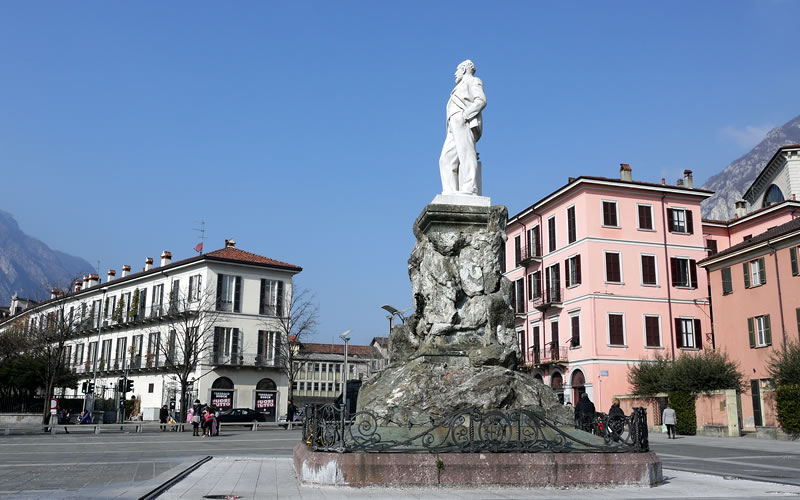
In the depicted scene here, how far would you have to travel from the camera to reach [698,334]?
43.9m

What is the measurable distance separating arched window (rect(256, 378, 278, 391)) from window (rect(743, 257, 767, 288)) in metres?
35.3

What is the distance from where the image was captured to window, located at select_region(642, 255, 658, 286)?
43.9m

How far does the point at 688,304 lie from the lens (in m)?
44.2

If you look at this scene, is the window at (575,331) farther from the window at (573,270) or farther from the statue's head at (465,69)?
the statue's head at (465,69)

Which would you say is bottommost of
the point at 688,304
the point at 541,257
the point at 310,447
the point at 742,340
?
the point at 310,447

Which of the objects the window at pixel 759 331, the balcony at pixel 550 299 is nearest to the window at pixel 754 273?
the window at pixel 759 331

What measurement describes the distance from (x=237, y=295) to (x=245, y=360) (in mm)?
5310

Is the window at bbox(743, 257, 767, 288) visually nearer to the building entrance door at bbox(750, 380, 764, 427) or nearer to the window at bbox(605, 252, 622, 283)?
the building entrance door at bbox(750, 380, 764, 427)

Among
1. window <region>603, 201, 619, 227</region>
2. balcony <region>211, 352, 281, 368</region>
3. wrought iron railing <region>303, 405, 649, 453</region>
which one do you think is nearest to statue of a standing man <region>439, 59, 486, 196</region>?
wrought iron railing <region>303, 405, 649, 453</region>

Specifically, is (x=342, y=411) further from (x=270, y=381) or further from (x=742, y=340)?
(x=270, y=381)

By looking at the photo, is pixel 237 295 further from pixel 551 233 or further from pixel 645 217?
pixel 645 217

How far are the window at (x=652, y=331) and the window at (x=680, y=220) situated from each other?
20.8 ft

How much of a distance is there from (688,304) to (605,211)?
Result: 8.14 meters

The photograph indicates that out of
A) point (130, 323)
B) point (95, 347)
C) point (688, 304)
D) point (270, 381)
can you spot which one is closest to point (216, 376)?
point (270, 381)
